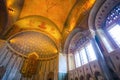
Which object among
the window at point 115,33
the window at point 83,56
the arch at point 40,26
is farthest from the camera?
the arch at point 40,26

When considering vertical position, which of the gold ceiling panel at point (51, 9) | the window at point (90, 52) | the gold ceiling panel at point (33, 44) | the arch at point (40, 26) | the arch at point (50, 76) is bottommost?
the arch at point (50, 76)

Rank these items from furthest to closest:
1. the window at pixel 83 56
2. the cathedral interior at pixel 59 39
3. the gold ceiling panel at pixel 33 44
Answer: the gold ceiling panel at pixel 33 44 → the window at pixel 83 56 → the cathedral interior at pixel 59 39

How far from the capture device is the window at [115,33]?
511cm

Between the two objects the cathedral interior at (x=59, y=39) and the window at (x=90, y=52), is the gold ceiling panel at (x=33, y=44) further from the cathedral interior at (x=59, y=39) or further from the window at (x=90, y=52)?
the window at (x=90, y=52)

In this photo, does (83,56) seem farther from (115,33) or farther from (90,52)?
(115,33)

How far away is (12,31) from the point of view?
8984mm

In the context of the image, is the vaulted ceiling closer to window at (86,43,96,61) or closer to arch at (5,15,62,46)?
arch at (5,15,62,46)

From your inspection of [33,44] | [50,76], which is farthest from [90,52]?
[33,44]

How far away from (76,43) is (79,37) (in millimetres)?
572

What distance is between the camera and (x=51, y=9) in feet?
31.8

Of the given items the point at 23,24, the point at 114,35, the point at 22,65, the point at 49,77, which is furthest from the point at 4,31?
the point at 114,35

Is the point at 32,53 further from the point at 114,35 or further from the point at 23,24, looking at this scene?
the point at 114,35

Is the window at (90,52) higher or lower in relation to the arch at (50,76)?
higher

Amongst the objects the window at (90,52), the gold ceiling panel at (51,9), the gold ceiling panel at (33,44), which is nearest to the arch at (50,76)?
the gold ceiling panel at (33,44)
